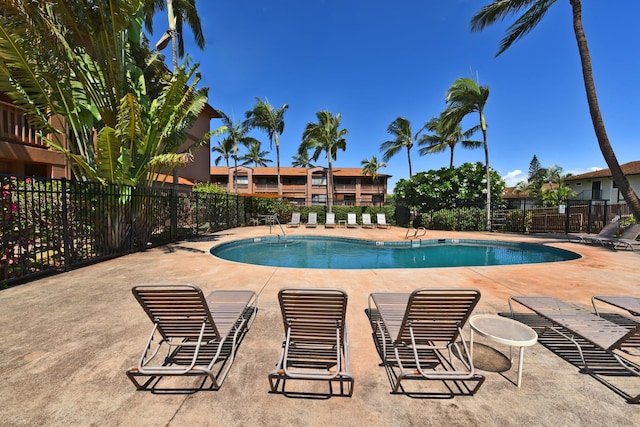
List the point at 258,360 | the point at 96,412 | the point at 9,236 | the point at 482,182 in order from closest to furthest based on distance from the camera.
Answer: the point at 96,412 → the point at 258,360 → the point at 9,236 → the point at 482,182

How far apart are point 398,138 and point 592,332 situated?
27.7 m

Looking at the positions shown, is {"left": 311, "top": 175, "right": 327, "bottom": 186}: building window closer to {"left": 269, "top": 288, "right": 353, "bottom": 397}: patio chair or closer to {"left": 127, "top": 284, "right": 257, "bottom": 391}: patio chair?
{"left": 127, "top": 284, "right": 257, "bottom": 391}: patio chair

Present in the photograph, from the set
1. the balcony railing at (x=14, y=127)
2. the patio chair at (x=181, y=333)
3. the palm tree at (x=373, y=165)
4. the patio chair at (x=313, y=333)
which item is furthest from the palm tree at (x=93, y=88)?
the palm tree at (x=373, y=165)

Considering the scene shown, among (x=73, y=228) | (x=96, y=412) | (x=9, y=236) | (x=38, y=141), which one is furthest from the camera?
(x=38, y=141)

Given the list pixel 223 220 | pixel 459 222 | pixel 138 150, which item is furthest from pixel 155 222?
pixel 459 222

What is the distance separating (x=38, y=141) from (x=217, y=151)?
3935 centimetres

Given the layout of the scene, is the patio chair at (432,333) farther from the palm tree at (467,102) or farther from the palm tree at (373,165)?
the palm tree at (373,165)

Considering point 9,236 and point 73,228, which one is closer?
point 9,236

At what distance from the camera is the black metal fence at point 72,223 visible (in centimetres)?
512

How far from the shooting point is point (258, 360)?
2.79 meters

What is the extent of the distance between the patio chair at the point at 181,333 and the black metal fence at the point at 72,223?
186 inches

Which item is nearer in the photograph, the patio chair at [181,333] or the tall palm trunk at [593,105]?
the patio chair at [181,333]

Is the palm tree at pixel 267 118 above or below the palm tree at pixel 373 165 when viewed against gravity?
above

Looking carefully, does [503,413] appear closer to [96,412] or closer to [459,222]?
[96,412]
